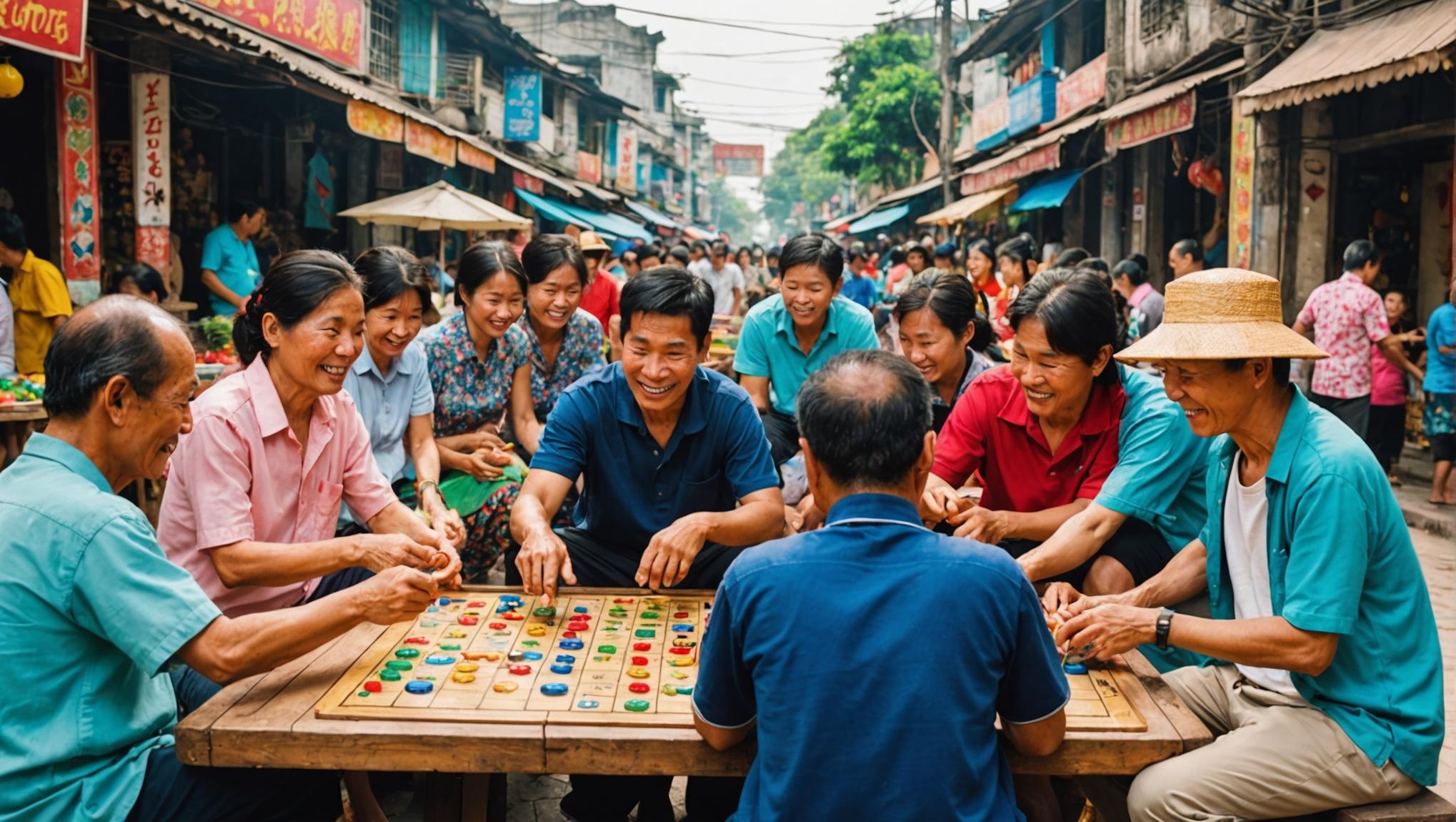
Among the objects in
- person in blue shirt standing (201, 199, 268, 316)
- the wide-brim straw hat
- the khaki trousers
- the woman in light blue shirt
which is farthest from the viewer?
person in blue shirt standing (201, 199, 268, 316)

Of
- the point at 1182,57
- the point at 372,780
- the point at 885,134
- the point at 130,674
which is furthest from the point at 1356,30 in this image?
the point at 885,134

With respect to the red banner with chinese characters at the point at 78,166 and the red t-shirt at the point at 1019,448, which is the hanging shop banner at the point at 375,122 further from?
the red t-shirt at the point at 1019,448

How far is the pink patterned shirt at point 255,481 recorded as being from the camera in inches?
118

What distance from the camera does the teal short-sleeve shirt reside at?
2.14 meters

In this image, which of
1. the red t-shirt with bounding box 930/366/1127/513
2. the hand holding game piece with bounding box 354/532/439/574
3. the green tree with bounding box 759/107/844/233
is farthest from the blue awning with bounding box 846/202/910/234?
the green tree with bounding box 759/107/844/233

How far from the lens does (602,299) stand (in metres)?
8.83

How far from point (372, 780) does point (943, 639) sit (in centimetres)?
242

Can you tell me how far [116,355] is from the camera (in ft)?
7.43

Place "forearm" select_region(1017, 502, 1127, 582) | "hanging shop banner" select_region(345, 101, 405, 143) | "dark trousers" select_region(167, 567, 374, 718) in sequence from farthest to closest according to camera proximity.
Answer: "hanging shop banner" select_region(345, 101, 405, 143), "forearm" select_region(1017, 502, 1127, 582), "dark trousers" select_region(167, 567, 374, 718)

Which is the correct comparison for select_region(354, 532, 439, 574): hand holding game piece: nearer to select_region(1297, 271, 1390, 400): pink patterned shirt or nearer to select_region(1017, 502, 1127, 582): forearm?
select_region(1017, 502, 1127, 582): forearm

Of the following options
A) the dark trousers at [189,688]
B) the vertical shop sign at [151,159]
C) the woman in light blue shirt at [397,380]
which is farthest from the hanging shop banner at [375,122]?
the dark trousers at [189,688]

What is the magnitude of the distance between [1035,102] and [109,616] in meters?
18.7

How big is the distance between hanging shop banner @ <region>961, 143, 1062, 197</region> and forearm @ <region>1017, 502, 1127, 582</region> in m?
13.1

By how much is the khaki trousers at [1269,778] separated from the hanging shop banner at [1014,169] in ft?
46.2
